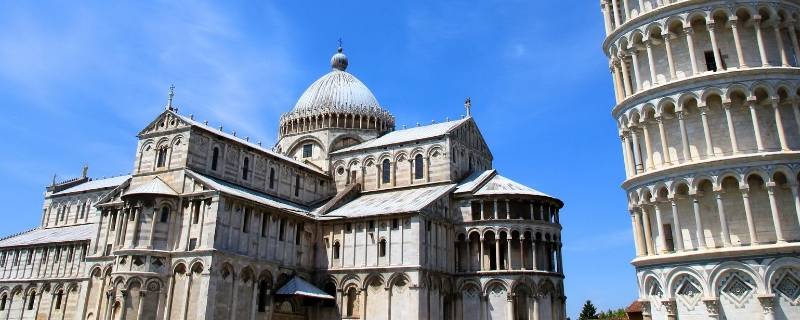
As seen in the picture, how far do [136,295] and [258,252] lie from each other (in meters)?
6.83

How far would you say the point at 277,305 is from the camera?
3484 centimetres

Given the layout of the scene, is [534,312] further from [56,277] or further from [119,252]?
[56,277]

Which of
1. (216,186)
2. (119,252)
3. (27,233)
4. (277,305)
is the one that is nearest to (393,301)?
(277,305)

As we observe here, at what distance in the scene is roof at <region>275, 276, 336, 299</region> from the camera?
33.8 meters

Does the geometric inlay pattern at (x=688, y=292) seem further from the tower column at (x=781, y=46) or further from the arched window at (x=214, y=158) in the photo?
the arched window at (x=214, y=158)

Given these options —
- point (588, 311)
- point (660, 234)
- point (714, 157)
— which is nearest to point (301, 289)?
A: point (660, 234)

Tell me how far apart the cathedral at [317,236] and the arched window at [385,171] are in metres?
0.08

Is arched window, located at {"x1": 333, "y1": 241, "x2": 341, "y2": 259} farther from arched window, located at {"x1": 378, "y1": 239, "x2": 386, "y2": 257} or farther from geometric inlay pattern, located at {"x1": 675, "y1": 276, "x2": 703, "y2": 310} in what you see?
geometric inlay pattern, located at {"x1": 675, "y1": 276, "x2": 703, "y2": 310}

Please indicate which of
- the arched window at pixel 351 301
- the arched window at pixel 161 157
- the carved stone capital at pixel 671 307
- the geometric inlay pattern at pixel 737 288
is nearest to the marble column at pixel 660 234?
the carved stone capital at pixel 671 307

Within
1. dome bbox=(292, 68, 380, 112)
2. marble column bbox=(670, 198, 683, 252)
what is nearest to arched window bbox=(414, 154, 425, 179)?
dome bbox=(292, 68, 380, 112)

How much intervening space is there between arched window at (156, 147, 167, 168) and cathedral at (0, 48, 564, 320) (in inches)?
2.8

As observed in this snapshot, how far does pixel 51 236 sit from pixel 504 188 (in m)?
41.4

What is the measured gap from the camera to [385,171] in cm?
4400

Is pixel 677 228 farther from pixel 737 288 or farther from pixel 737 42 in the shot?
pixel 737 42
